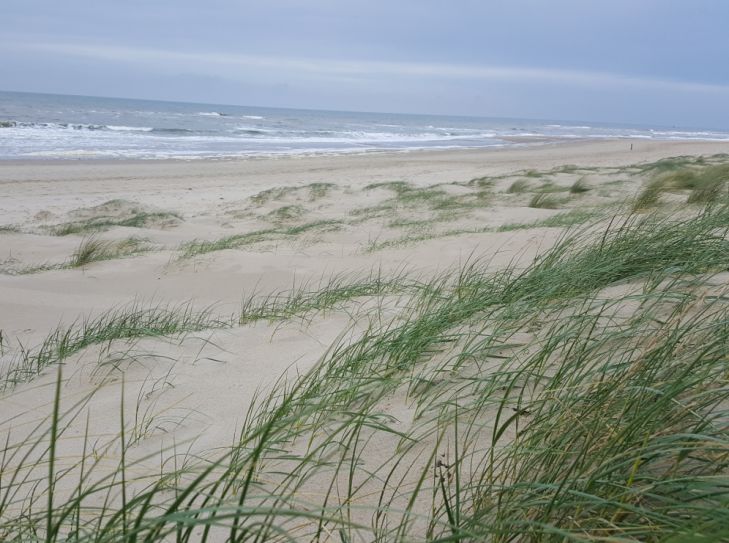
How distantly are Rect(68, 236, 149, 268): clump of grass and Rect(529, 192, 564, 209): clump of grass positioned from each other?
20.8 feet

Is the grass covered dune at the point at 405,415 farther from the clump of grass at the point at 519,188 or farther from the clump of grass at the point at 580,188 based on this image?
the clump of grass at the point at 519,188

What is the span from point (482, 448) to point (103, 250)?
6.44 m

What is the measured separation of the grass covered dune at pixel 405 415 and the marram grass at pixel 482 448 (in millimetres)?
11

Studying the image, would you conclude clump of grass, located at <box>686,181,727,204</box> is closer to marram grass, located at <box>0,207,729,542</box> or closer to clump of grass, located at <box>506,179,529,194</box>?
marram grass, located at <box>0,207,729,542</box>

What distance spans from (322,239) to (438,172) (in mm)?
13747

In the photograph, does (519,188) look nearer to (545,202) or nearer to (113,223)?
(545,202)

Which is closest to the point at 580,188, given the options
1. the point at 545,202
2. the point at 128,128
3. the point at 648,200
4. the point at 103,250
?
the point at 545,202

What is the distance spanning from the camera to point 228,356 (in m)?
3.27

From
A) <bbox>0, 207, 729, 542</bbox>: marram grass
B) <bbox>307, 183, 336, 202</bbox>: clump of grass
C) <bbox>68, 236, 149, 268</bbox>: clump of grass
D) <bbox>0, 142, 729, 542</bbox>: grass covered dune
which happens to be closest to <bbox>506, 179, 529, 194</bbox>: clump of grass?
<bbox>307, 183, 336, 202</bbox>: clump of grass

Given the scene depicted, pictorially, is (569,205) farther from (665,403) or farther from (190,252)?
(665,403)

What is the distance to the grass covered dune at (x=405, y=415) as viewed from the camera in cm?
125

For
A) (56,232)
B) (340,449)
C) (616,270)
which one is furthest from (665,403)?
(56,232)

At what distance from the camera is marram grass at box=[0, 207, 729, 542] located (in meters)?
1.20

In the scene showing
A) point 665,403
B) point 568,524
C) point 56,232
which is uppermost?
point 665,403
